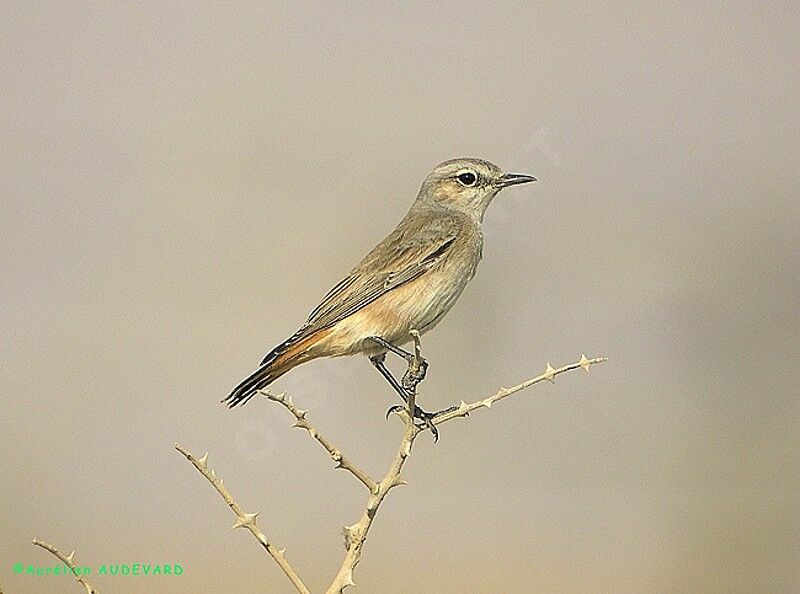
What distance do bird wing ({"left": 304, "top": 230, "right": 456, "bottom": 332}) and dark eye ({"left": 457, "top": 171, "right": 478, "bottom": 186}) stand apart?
24 centimetres

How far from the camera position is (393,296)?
2.32 m

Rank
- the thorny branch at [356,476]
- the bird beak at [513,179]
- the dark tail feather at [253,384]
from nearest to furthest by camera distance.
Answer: the thorny branch at [356,476] → the dark tail feather at [253,384] → the bird beak at [513,179]

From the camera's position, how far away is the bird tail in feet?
6.52

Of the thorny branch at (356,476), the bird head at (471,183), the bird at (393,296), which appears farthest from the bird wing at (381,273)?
the thorny branch at (356,476)

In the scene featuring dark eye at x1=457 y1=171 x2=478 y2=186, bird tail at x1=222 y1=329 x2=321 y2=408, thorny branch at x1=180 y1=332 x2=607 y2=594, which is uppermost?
dark eye at x1=457 y1=171 x2=478 y2=186

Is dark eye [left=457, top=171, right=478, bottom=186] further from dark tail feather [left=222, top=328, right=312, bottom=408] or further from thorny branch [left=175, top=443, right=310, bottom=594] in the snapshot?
thorny branch [left=175, top=443, right=310, bottom=594]

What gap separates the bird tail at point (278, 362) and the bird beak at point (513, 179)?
694 millimetres

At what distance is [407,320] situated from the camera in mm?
2314

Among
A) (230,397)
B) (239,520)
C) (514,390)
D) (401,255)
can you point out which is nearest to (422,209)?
(401,255)

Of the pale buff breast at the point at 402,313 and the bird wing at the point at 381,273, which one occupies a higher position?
the bird wing at the point at 381,273

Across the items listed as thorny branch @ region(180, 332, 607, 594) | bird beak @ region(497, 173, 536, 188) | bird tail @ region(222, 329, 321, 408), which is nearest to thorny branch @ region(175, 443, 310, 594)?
thorny branch @ region(180, 332, 607, 594)

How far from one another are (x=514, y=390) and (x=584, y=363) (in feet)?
0.34

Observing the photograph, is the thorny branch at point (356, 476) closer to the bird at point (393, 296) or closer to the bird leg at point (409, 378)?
the bird leg at point (409, 378)

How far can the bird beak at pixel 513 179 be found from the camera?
8.43 feet
